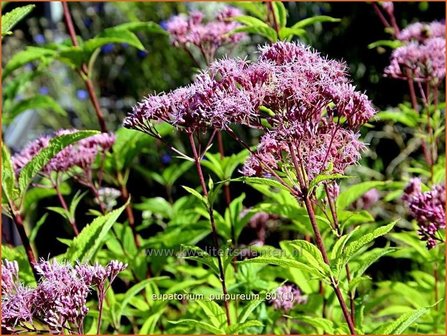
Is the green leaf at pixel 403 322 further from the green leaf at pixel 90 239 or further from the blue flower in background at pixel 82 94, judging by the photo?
the blue flower in background at pixel 82 94

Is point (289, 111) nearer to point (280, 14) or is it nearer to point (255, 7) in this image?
point (280, 14)

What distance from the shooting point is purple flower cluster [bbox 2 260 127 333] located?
139 centimetres

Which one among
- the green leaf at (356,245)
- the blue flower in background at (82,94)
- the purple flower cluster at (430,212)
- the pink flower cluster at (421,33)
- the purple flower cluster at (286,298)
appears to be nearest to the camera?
the green leaf at (356,245)

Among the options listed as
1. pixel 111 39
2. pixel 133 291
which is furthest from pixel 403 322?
pixel 111 39

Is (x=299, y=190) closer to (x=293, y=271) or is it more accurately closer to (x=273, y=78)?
(x=273, y=78)

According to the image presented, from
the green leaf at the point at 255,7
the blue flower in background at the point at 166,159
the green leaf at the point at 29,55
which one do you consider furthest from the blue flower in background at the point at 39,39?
the green leaf at the point at 255,7

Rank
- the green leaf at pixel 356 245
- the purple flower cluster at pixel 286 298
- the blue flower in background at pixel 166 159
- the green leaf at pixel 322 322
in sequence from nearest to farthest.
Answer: the green leaf at pixel 356 245, the green leaf at pixel 322 322, the purple flower cluster at pixel 286 298, the blue flower in background at pixel 166 159

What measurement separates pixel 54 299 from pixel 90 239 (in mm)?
272

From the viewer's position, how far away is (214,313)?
1.69m

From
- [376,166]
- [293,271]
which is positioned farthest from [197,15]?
[376,166]

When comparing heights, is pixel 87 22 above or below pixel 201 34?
below

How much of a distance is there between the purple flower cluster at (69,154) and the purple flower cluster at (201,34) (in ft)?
1.25

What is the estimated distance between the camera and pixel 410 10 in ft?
13.8

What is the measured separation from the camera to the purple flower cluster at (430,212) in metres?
1.75
